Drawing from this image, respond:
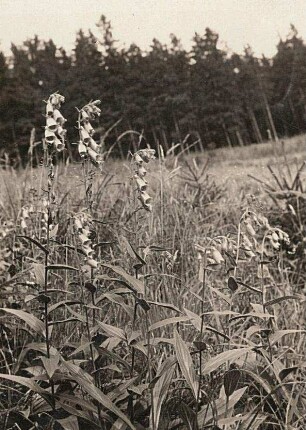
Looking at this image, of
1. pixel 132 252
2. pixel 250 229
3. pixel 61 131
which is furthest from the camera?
pixel 250 229

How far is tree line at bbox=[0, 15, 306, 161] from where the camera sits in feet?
73.6

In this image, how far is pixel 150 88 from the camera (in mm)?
29250

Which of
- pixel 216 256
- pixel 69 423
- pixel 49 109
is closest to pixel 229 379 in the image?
pixel 216 256

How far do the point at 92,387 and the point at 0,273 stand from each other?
144 centimetres

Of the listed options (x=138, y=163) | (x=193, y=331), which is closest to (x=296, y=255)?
(x=193, y=331)

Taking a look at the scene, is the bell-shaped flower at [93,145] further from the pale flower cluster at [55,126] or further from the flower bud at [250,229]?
the flower bud at [250,229]

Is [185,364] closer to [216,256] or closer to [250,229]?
[216,256]

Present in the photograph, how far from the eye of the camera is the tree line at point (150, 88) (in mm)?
22422

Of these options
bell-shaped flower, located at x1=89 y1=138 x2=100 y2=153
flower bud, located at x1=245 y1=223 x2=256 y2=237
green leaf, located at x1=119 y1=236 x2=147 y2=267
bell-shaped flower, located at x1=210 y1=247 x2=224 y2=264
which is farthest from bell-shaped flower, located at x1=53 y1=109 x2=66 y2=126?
flower bud, located at x1=245 y1=223 x2=256 y2=237

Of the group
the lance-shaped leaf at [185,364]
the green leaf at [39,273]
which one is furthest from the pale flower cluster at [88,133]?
the lance-shaped leaf at [185,364]

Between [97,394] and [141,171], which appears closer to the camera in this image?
[97,394]

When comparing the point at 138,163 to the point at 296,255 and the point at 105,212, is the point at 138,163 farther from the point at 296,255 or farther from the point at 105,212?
the point at 296,255

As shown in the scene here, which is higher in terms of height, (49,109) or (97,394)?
(49,109)

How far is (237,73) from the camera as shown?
33.9 meters
